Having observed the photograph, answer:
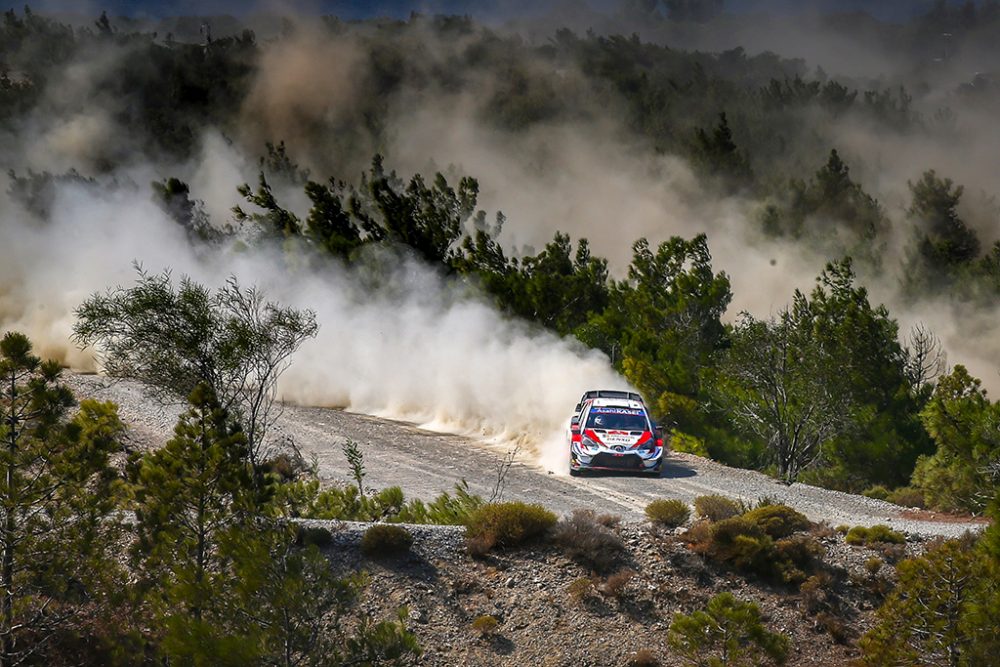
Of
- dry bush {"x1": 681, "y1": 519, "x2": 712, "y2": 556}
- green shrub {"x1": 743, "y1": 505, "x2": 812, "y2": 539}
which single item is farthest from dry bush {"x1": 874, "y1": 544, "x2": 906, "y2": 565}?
dry bush {"x1": 681, "y1": 519, "x2": 712, "y2": 556}

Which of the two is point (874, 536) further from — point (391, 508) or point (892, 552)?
point (391, 508)

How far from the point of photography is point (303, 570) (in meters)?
15.0

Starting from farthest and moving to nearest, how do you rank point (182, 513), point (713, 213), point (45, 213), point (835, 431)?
1. point (713, 213)
2. point (45, 213)
3. point (835, 431)
4. point (182, 513)

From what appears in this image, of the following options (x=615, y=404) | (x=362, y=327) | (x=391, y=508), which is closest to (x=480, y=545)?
(x=391, y=508)

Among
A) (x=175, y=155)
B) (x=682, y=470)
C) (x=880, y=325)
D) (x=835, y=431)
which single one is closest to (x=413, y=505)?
(x=682, y=470)

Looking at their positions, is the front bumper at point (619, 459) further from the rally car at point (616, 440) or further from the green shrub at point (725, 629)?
the green shrub at point (725, 629)

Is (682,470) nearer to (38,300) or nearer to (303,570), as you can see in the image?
(303,570)

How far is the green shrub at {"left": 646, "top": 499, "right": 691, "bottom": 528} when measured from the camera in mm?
23984

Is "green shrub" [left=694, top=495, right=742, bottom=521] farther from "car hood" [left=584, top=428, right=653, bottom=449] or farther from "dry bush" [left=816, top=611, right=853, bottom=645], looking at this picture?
"car hood" [left=584, top=428, right=653, bottom=449]

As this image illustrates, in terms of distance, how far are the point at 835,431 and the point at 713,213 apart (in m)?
61.4

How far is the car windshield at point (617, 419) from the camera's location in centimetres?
2923

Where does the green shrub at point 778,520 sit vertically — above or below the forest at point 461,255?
below

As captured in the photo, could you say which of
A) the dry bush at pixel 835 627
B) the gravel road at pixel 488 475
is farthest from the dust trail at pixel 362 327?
the dry bush at pixel 835 627

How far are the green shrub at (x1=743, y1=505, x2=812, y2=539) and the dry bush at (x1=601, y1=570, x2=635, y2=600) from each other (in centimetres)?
325
